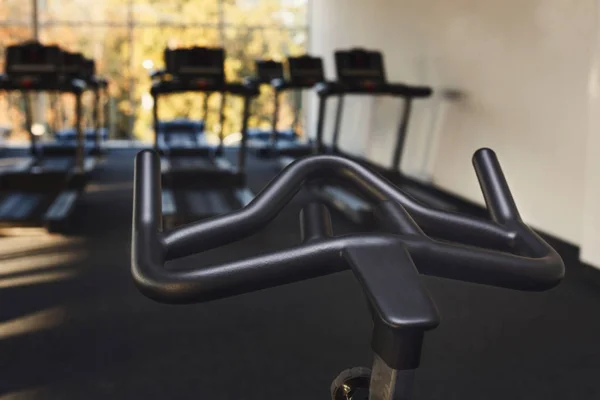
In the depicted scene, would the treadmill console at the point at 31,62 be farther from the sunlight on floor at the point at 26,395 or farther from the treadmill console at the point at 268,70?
the sunlight on floor at the point at 26,395

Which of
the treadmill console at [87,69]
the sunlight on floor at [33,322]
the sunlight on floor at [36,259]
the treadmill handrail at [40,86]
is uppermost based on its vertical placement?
the treadmill handrail at [40,86]

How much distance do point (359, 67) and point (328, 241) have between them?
5.52 metres

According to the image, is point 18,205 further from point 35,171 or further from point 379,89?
point 379,89

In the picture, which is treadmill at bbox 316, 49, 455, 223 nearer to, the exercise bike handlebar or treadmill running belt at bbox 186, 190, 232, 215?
treadmill running belt at bbox 186, 190, 232, 215

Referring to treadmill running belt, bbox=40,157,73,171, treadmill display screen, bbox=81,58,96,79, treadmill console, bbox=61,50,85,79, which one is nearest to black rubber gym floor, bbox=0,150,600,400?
treadmill running belt, bbox=40,157,73,171

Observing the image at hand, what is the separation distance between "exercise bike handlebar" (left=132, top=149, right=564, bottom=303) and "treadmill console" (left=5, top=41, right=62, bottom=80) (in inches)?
204

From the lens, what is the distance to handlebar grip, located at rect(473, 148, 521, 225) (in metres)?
0.72

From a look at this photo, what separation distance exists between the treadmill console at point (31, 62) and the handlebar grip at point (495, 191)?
17.1ft

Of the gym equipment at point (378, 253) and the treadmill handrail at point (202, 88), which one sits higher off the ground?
the gym equipment at point (378, 253)

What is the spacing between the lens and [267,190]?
2.21 feet

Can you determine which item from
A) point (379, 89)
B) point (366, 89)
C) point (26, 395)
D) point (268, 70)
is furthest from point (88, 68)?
point (26, 395)

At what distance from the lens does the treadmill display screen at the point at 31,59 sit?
5.33 metres

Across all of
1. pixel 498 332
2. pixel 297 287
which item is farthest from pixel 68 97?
pixel 498 332

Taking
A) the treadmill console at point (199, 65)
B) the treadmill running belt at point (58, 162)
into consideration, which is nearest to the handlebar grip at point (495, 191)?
the treadmill console at point (199, 65)
